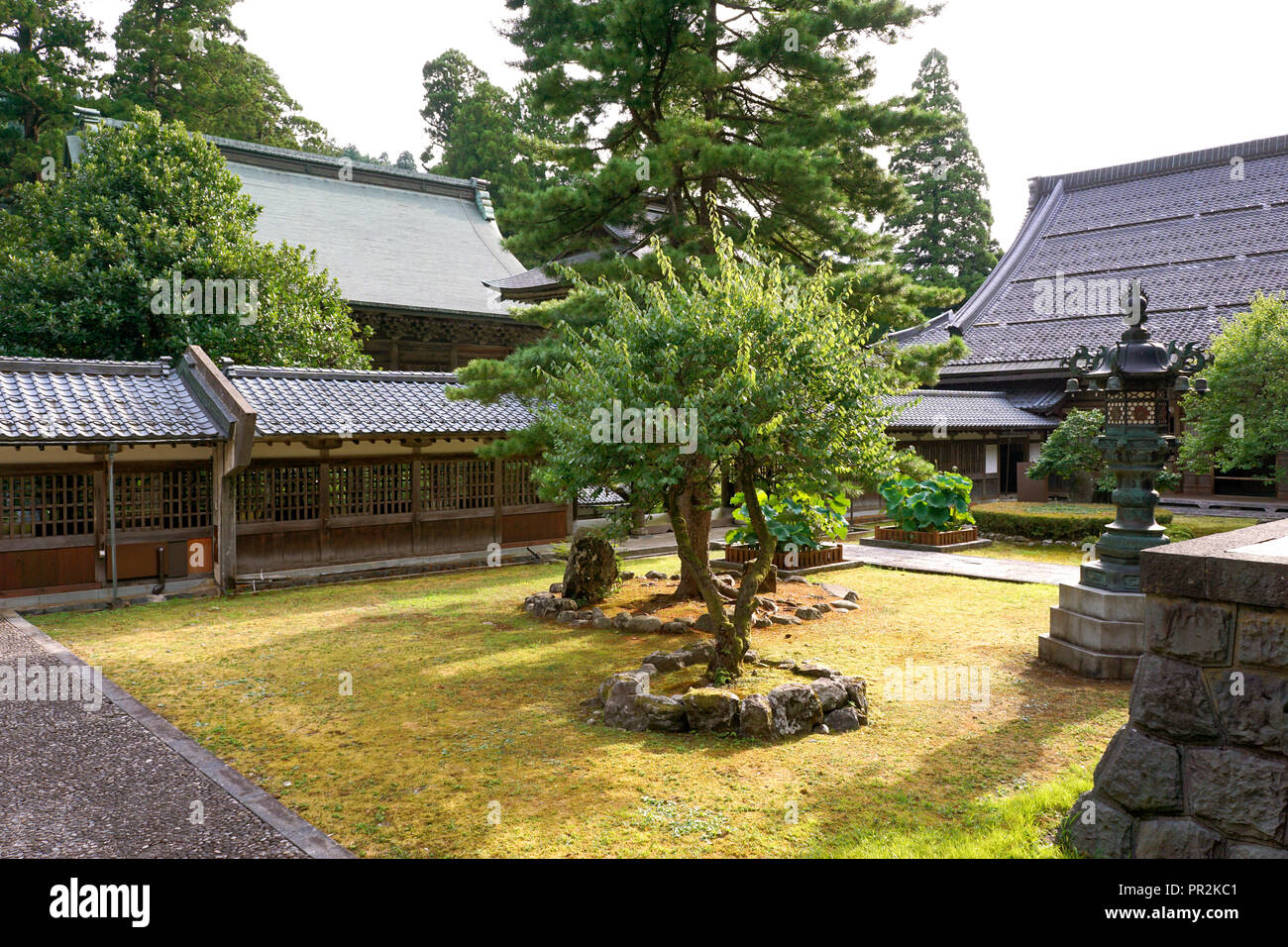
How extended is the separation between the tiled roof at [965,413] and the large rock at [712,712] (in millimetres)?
20808

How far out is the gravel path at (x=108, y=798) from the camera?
213 inches

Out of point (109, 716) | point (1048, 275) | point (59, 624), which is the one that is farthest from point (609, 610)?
point (1048, 275)

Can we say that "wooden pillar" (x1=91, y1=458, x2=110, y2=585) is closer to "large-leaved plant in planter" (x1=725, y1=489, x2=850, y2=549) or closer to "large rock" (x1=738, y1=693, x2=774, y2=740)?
"large-leaved plant in planter" (x1=725, y1=489, x2=850, y2=549)


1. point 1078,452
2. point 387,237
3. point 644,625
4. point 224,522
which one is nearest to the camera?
point 644,625

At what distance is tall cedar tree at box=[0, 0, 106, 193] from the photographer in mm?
30016

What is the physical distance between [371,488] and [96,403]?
5.09 meters

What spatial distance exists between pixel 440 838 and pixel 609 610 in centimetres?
746

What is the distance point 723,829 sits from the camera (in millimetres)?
5531

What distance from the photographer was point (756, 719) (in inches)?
291

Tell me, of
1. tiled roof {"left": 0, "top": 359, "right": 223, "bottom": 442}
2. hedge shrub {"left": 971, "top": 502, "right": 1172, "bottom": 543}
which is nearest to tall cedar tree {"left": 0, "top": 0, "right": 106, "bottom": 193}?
tiled roof {"left": 0, "top": 359, "right": 223, "bottom": 442}

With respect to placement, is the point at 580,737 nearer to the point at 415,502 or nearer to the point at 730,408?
the point at 730,408

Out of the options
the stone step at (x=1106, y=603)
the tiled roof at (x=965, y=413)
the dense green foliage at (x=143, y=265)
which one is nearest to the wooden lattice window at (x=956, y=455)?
the tiled roof at (x=965, y=413)

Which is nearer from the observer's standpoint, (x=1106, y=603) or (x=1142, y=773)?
(x=1142, y=773)

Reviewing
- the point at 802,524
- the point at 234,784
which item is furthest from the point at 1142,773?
the point at 802,524
